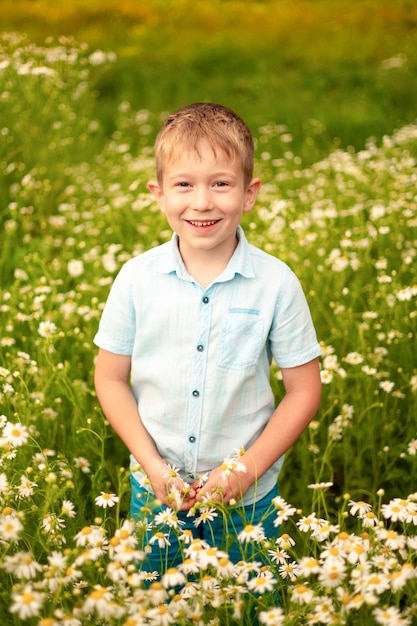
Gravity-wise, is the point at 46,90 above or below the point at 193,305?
above

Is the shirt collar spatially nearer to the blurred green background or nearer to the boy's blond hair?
the boy's blond hair

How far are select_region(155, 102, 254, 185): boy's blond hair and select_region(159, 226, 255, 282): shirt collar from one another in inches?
6.4

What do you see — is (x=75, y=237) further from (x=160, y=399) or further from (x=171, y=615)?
(x=171, y=615)

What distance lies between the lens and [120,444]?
2.60 metres

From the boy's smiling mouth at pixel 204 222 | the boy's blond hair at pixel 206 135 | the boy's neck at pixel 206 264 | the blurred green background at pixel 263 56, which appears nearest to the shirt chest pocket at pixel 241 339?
the boy's neck at pixel 206 264

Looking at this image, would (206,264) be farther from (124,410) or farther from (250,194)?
(124,410)

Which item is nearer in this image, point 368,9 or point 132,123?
point 132,123

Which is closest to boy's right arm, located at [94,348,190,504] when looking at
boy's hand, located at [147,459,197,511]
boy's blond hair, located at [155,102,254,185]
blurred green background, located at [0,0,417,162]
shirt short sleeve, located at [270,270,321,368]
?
boy's hand, located at [147,459,197,511]

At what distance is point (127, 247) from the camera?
13.5 ft

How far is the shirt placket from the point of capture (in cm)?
180

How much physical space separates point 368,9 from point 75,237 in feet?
26.5

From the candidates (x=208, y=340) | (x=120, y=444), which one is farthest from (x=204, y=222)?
(x=120, y=444)

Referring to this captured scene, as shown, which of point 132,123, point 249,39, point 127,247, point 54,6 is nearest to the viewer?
point 127,247

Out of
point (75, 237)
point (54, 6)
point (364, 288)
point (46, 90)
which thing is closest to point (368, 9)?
point (54, 6)
